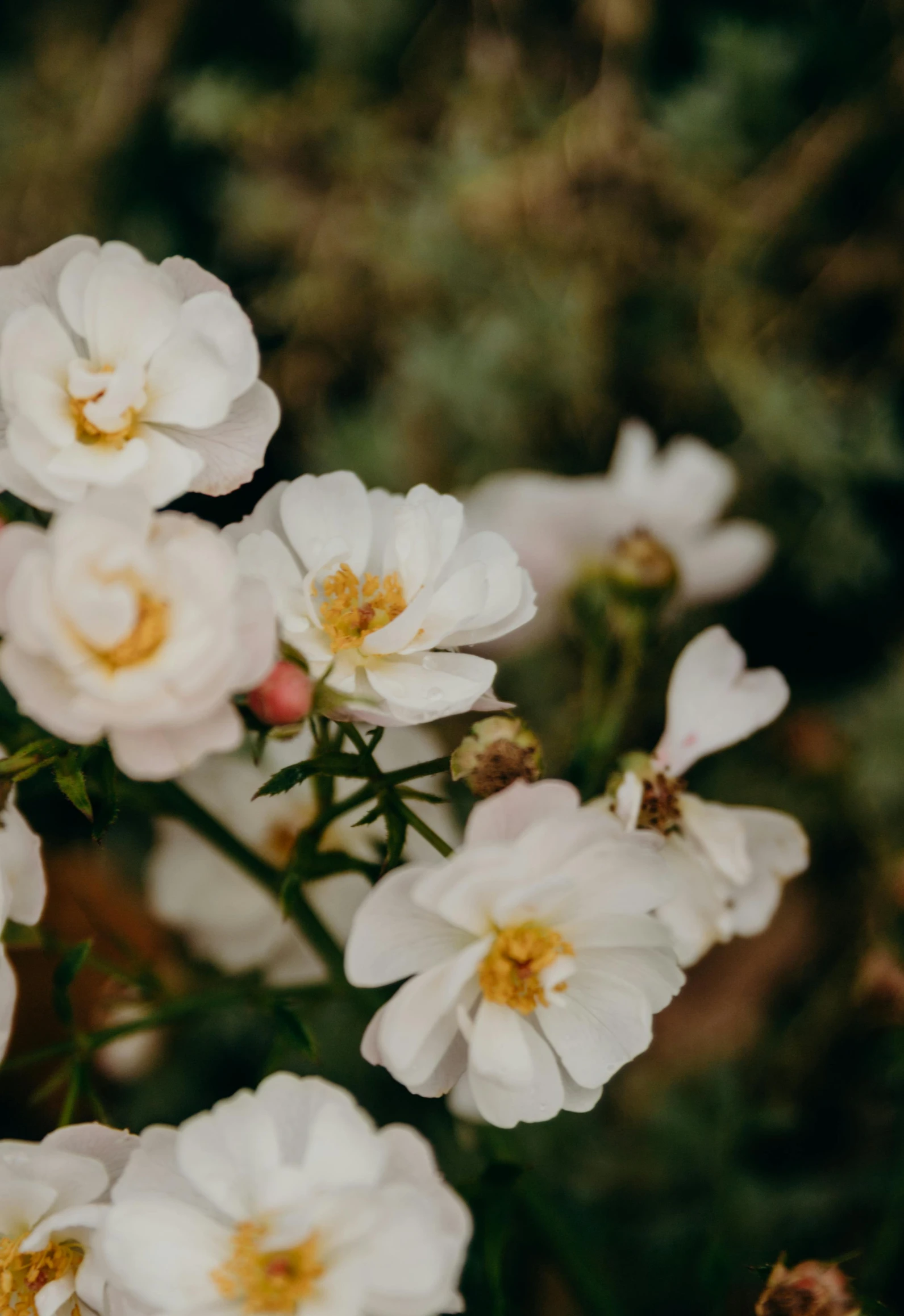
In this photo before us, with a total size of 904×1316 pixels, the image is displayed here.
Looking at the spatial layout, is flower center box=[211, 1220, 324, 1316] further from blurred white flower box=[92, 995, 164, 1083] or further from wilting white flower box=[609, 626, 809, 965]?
blurred white flower box=[92, 995, 164, 1083]

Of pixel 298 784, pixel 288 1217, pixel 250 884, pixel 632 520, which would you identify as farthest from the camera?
pixel 632 520

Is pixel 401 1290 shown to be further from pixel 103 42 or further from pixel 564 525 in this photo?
pixel 103 42

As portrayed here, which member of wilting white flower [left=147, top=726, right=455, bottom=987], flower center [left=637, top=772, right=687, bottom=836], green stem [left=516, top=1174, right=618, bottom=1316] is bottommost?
green stem [left=516, top=1174, right=618, bottom=1316]

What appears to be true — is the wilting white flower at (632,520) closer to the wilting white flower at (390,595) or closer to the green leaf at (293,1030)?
the wilting white flower at (390,595)

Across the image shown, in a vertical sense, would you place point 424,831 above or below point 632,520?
above

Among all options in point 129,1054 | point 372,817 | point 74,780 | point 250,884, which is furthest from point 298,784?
point 129,1054

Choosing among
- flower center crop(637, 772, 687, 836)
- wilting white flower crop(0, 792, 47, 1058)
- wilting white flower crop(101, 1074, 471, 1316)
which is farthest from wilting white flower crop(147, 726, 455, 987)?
wilting white flower crop(101, 1074, 471, 1316)

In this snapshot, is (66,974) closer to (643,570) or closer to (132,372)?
(132,372)
